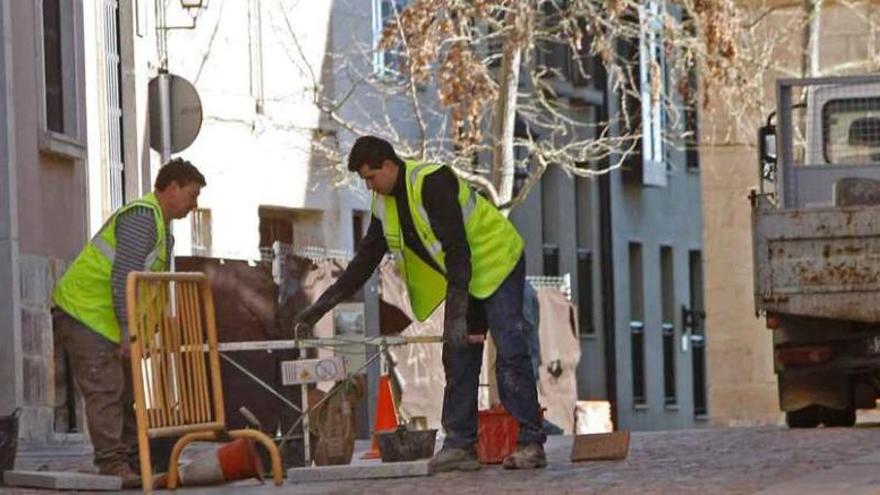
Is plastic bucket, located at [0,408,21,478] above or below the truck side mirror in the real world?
below

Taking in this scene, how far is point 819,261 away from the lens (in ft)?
71.7

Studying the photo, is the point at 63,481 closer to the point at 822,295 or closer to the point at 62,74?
the point at 822,295

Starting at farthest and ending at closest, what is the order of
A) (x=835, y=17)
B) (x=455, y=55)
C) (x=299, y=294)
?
(x=835, y=17) < (x=455, y=55) < (x=299, y=294)

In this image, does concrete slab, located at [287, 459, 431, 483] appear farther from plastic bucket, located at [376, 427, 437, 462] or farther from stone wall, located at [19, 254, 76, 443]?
stone wall, located at [19, 254, 76, 443]

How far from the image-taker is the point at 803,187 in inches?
986

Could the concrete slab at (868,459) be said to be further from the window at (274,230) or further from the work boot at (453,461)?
the window at (274,230)

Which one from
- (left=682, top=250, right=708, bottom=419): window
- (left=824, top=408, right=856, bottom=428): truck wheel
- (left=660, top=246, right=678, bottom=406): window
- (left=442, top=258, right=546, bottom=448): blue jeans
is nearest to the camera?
(left=442, top=258, right=546, bottom=448): blue jeans

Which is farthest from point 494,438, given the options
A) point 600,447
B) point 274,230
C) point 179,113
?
point 274,230

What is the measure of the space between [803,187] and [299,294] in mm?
3936

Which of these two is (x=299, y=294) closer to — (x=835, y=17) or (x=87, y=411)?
(x=87, y=411)

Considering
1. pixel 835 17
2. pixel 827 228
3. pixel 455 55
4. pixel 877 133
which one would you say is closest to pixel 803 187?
pixel 877 133

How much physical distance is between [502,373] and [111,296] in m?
2.00

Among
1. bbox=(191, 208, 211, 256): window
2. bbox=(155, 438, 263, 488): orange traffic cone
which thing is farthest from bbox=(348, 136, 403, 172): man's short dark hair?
bbox=(191, 208, 211, 256): window

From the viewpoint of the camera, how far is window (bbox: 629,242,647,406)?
50250 mm
